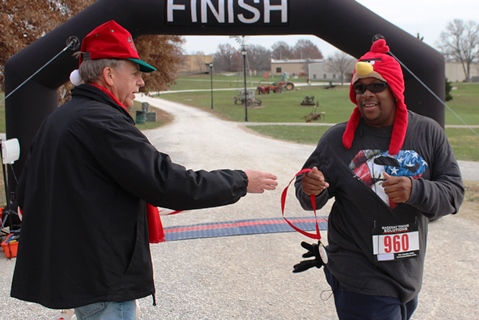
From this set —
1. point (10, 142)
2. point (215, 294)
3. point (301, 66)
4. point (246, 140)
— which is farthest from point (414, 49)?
point (301, 66)

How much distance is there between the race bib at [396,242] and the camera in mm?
2451

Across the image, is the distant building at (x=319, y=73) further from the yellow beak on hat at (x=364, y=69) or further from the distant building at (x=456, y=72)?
the yellow beak on hat at (x=364, y=69)

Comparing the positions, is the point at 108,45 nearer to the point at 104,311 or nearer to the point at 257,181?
the point at 257,181

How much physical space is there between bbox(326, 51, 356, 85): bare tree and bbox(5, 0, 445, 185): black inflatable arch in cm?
7667

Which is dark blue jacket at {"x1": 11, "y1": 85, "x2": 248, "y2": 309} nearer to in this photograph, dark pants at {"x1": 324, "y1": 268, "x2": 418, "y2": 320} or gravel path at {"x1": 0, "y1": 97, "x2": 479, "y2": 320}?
dark pants at {"x1": 324, "y1": 268, "x2": 418, "y2": 320}

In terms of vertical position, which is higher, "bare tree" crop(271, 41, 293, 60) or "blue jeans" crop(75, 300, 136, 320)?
"bare tree" crop(271, 41, 293, 60)

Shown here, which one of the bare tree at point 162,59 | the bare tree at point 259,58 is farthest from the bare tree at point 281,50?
the bare tree at point 162,59

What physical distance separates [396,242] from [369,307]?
345 mm

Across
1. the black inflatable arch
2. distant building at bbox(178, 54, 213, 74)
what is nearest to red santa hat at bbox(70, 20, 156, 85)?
the black inflatable arch

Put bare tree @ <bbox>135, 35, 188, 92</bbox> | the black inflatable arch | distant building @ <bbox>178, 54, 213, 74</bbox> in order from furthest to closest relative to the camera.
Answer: distant building @ <bbox>178, 54, 213, 74</bbox> → bare tree @ <bbox>135, 35, 188, 92</bbox> → the black inflatable arch

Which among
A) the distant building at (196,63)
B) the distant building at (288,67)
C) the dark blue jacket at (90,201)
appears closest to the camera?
the dark blue jacket at (90,201)

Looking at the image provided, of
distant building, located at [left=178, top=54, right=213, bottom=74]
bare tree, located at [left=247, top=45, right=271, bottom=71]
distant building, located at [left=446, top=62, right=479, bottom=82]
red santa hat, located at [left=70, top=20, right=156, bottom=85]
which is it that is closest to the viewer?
red santa hat, located at [left=70, top=20, right=156, bottom=85]

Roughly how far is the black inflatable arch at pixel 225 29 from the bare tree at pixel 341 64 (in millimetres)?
76672

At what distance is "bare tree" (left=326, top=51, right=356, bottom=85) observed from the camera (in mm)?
83875
